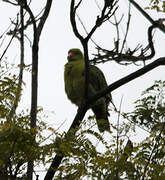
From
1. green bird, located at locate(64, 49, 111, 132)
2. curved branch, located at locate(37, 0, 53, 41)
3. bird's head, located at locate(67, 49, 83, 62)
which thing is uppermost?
bird's head, located at locate(67, 49, 83, 62)

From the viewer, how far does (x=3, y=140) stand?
1930 millimetres

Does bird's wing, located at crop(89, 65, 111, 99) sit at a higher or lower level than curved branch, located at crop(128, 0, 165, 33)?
higher

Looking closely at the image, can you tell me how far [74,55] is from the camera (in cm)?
657

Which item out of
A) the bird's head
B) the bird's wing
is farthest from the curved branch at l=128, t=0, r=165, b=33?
the bird's head

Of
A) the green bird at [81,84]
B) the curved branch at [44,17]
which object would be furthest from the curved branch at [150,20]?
the green bird at [81,84]

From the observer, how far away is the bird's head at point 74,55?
648 centimetres

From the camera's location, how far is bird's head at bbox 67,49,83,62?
6480 millimetres

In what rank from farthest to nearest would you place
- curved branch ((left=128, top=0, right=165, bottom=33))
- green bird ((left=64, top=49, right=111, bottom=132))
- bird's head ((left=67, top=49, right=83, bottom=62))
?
bird's head ((left=67, top=49, right=83, bottom=62))
green bird ((left=64, top=49, right=111, bottom=132))
curved branch ((left=128, top=0, right=165, bottom=33))

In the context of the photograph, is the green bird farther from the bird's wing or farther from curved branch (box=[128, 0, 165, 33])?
curved branch (box=[128, 0, 165, 33])

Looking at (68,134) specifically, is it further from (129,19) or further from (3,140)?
(129,19)

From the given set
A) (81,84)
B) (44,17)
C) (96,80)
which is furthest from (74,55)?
(44,17)

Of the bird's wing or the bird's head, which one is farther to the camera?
the bird's head

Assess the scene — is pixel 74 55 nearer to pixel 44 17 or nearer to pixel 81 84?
pixel 81 84

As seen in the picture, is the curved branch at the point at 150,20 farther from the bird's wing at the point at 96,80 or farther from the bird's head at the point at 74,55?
the bird's head at the point at 74,55
